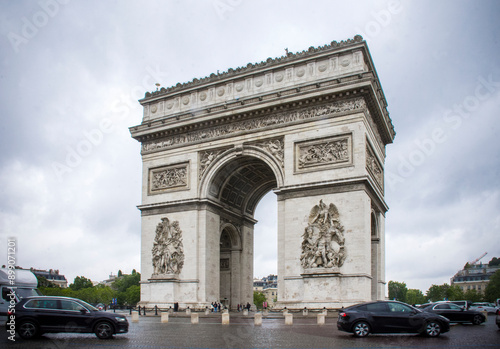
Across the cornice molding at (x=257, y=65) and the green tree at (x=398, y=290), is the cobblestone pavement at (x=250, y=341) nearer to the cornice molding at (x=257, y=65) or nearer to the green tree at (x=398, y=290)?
the cornice molding at (x=257, y=65)

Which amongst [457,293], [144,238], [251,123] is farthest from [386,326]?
[457,293]

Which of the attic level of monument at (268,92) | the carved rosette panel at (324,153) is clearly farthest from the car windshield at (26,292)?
the carved rosette panel at (324,153)

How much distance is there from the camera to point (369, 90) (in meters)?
29.9

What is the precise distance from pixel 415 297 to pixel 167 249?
14678 centimetres

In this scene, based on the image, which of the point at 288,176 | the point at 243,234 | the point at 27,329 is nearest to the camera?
the point at 27,329

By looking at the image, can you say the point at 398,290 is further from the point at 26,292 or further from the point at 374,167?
the point at 26,292

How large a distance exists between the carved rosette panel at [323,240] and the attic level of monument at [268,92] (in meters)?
6.75

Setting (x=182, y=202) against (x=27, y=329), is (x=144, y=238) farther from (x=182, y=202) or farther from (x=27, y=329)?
(x=27, y=329)

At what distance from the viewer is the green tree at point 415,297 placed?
530 feet

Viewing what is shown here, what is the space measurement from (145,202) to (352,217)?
49.4 feet

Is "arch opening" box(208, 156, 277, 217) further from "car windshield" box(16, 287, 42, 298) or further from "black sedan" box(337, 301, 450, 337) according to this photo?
"black sedan" box(337, 301, 450, 337)

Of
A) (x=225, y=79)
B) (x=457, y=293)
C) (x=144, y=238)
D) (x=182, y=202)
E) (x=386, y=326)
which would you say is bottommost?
(x=457, y=293)

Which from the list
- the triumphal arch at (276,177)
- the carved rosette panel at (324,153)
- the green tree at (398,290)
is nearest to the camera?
the triumphal arch at (276,177)

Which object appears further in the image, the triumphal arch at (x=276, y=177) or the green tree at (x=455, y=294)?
the green tree at (x=455, y=294)
